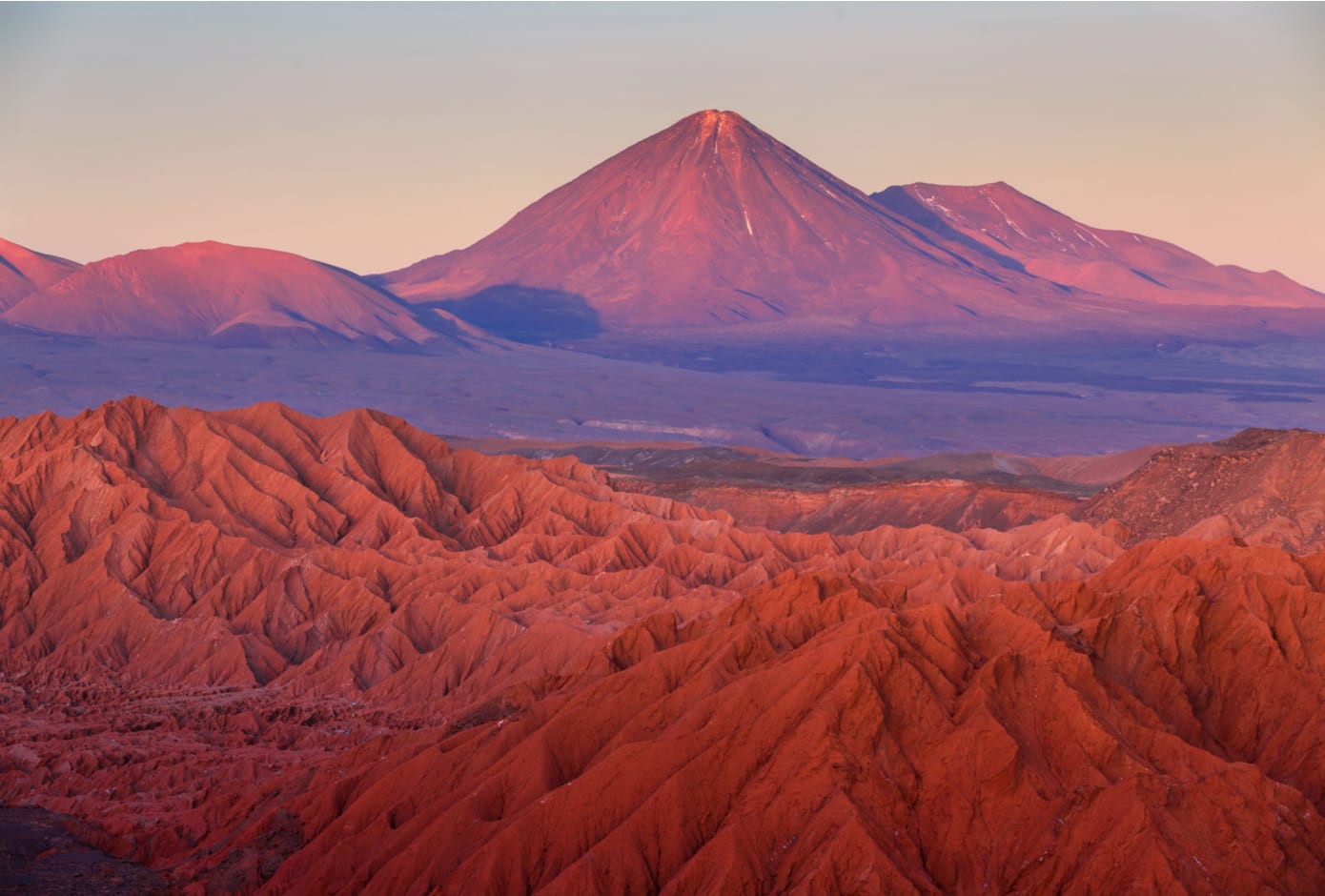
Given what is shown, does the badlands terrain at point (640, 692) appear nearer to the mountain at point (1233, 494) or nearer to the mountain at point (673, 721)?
the mountain at point (673, 721)

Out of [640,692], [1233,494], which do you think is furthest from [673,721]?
[1233,494]

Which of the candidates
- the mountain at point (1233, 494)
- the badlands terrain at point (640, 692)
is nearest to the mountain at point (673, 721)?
the badlands terrain at point (640, 692)

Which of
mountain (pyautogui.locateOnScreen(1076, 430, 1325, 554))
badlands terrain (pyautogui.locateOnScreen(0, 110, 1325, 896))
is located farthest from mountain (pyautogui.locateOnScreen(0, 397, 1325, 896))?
mountain (pyautogui.locateOnScreen(1076, 430, 1325, 554))

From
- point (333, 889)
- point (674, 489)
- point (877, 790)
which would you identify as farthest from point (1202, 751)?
point (674, 489)

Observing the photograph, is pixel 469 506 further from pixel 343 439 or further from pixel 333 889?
pixel 333 889

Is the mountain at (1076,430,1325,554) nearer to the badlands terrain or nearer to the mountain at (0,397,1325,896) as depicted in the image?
the badlands terrain
